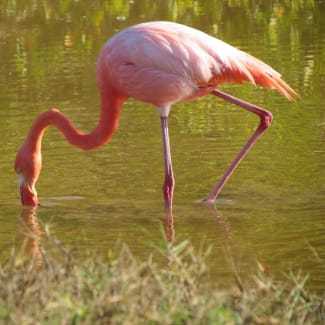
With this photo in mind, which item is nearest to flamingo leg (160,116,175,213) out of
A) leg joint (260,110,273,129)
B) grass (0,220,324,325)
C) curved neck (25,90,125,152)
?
curved neck (25,90,125,152)

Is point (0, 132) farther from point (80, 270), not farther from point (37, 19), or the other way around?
point (37, 19)

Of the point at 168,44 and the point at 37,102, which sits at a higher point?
the point at 168,44

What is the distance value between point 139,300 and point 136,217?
9.93ft

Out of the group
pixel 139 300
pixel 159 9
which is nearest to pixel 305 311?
pixel 139 300

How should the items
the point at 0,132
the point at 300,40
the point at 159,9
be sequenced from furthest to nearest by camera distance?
the point at 159,9 < the point at 300,40 < the point at 0,132

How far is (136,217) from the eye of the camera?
6449 mm

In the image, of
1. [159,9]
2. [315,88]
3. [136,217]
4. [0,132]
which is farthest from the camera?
[159,9]

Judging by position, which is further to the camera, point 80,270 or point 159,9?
point 159,9

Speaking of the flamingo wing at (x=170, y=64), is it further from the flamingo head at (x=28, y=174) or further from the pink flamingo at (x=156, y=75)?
the flamingo head at (x=28, y=174)

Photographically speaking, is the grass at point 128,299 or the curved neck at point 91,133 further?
the curved neck at point 91,133

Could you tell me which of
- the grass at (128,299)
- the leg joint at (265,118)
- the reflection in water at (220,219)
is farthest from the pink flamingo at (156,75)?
the grass at (128,299)

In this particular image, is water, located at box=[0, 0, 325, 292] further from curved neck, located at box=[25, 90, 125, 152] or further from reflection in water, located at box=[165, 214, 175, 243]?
curved neck, located at box=[25, 90, 125, 152]

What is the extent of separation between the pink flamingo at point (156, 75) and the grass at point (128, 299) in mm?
2973

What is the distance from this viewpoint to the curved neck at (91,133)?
6.85 meters
